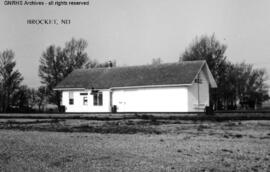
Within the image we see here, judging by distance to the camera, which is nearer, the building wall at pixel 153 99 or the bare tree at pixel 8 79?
the building wall at pixel 153 99

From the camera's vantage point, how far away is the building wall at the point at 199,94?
38.4 meters

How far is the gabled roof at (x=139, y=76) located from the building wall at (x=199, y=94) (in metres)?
0.86

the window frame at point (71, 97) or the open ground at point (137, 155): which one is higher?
the window frame at point (71, 97)

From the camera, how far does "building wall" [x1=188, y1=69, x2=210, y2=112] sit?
3841 centimetres

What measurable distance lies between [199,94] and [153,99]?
16.4 ft

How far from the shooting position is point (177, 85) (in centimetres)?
3769

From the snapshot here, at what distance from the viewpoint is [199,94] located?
1596 inches

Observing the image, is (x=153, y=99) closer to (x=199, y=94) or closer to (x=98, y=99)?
(x=199, y=94)

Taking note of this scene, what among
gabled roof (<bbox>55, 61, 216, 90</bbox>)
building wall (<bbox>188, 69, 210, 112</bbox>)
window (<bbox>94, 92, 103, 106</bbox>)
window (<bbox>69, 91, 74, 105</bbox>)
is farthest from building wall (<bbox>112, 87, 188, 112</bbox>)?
window (<bbox>69, 91, 74, 105</bbox>)

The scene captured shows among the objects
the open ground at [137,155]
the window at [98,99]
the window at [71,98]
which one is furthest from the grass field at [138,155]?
the window at [71,98]

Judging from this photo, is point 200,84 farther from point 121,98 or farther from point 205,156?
point 205,156

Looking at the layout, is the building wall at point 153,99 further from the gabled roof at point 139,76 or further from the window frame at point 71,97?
the window frame at point 71,97

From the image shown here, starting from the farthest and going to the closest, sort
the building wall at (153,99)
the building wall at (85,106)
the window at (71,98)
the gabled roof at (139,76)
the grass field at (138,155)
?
the window at (71,98) → the building wall at (85,106) → the gabled roof at (139,76) → the building wall at (153,99) → the grass field at (138,155)

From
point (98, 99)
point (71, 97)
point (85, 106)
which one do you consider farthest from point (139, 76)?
point (71, 97)
